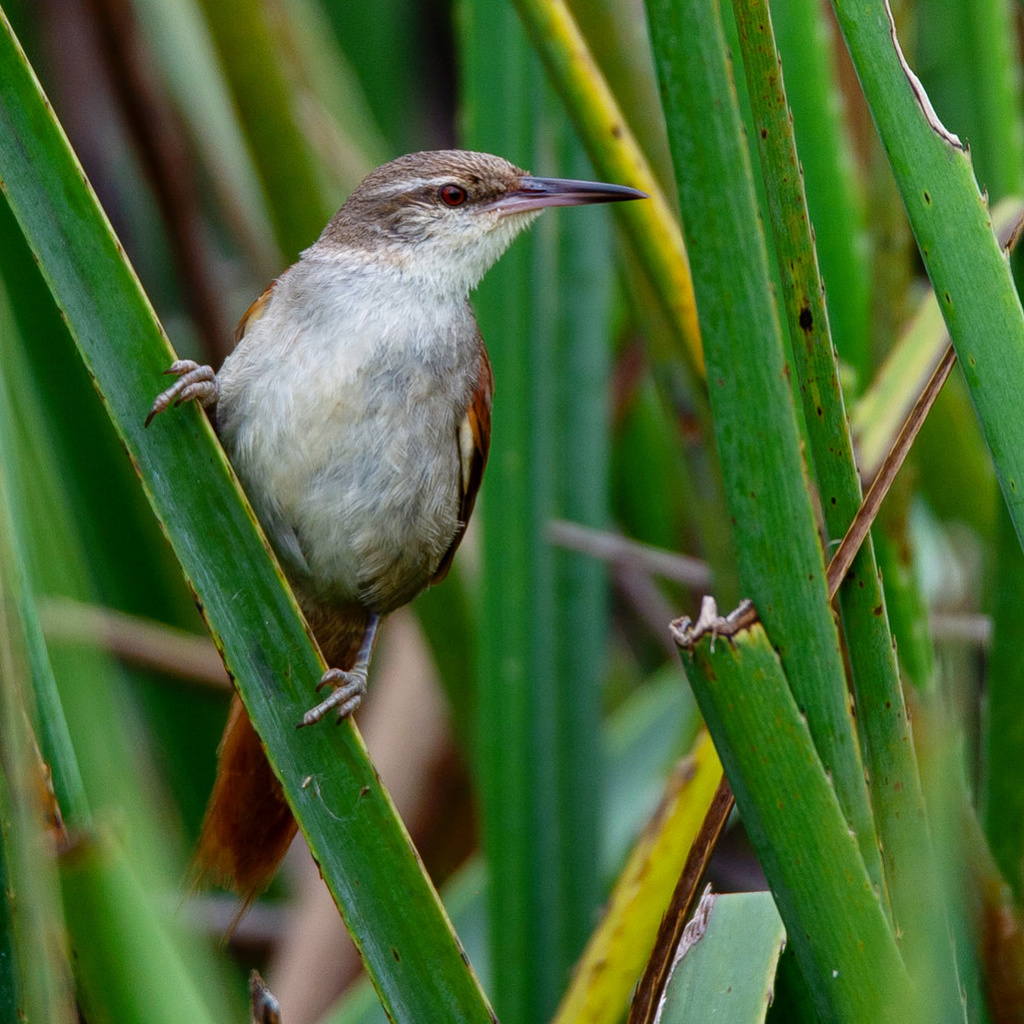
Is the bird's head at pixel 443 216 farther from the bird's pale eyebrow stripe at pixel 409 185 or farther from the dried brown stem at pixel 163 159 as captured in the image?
the dried brown stem at pixel 163 159

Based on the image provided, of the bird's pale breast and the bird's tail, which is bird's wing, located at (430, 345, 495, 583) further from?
the bird's tail

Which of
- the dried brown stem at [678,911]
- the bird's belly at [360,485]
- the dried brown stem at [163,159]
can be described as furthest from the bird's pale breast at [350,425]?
the dried brown stem at [163,159]

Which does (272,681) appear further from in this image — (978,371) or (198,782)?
(198,782)

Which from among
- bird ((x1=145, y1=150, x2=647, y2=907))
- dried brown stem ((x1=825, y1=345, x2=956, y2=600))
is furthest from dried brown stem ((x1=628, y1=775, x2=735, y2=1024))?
bird ((x1=145, y1=150, x2=647, y2=907))

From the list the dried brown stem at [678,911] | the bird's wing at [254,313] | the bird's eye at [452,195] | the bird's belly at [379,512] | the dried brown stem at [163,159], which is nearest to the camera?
the dried brown stem at [678,911]

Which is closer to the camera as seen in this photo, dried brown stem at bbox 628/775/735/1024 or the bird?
dried brown stem at bbox 628/775/735/1024

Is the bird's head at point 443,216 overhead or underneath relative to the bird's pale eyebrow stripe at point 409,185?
underneath
